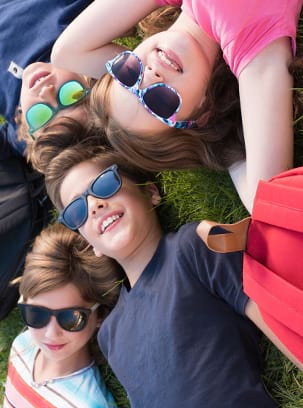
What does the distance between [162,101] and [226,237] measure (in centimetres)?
51

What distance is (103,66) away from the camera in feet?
6.88

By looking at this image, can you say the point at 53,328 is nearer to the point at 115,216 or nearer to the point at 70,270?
the point at 70,270

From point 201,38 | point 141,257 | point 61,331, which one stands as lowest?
point 61,331

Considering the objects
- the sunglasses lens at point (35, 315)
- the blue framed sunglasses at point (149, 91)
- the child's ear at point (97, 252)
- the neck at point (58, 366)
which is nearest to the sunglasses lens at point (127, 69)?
the blue framed sunglasses at point (149, 91)

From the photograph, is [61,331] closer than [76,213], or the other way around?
[76,213]

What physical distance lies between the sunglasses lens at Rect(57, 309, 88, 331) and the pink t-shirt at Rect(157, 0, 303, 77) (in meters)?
1.24

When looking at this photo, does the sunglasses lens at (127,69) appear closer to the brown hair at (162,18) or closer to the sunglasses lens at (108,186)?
the brown hair at (162,18)

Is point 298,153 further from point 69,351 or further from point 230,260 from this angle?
point 69,351

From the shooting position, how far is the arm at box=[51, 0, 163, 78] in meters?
1.93

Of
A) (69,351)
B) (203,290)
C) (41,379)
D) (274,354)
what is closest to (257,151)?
(203,290)

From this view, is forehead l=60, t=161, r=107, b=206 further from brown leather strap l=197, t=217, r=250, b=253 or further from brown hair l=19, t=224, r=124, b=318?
brown leather strap l=197, t=217, r=250, b=253

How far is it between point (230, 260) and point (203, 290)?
162 millimetres

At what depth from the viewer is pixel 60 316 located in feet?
7.72

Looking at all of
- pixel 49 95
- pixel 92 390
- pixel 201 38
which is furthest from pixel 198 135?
pixel 92 390
